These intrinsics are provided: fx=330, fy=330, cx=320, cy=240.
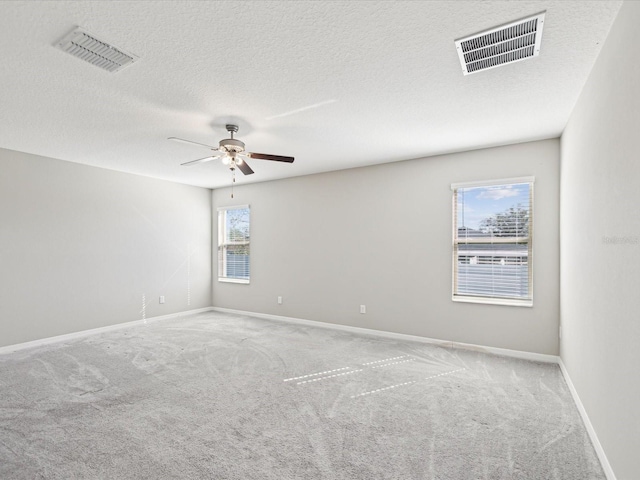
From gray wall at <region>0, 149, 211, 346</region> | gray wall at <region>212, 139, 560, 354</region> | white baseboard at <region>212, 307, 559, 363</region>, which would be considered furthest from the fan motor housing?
white baseboard at <region>212, 307, 559, 363</region>

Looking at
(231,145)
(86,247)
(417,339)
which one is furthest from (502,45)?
(86,247)

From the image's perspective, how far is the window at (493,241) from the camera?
155 inches

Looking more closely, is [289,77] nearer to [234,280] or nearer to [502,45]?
[502,45]

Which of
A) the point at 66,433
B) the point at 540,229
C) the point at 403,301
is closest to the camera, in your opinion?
the point at 66,433

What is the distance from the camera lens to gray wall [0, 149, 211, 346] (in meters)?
4.27

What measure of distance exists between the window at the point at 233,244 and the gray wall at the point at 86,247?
1.64 feet

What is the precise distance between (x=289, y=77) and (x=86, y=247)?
14.3ft

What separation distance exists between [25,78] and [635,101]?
12.5 feet

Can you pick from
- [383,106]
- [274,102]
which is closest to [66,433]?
[274,102]

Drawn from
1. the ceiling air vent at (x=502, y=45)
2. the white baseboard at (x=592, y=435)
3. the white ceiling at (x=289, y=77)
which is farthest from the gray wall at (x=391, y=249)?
the ceiling air vent at (x=502, y=45)

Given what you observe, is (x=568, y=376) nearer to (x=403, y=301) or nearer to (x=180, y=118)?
(x=403, y=301)

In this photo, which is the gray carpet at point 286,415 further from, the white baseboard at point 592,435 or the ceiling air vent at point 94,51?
the ceiling air vent at point 94,51

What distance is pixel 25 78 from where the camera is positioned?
2.44m

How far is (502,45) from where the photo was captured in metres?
2.07
